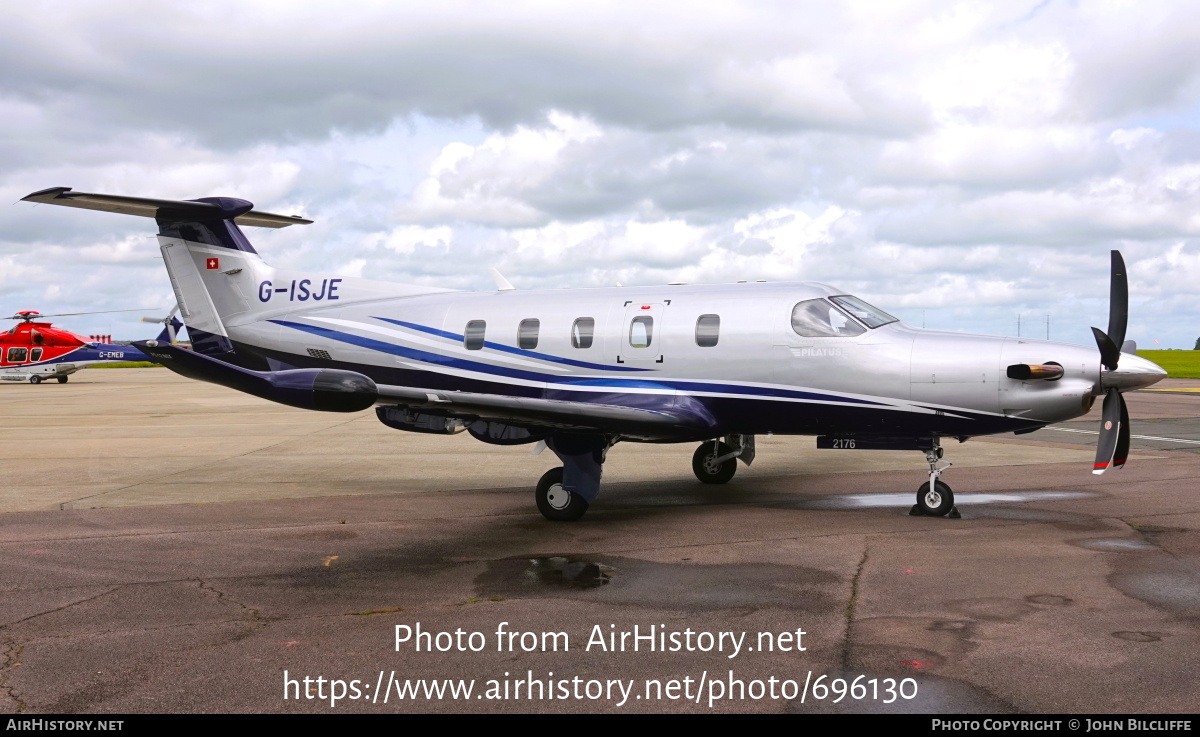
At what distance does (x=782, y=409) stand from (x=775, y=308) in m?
1.27

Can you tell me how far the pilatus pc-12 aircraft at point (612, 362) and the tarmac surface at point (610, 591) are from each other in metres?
1.09

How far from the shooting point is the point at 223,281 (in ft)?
46.8

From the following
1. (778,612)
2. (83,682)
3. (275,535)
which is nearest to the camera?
(83,682)

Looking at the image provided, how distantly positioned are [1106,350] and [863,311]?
2.66m

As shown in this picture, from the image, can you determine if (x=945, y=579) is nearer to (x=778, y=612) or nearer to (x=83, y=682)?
(x=778, y=612)

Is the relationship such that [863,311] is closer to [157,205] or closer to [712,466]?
[712,466]

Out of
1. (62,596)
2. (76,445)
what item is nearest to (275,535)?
(62,596)

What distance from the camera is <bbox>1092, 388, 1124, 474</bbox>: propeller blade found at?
9.69 metres

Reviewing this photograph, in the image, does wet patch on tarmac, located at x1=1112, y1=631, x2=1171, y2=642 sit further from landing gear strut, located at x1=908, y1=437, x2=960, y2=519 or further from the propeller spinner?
landing gear strut, located at x1=908, y1=437, x2=960, y2=519

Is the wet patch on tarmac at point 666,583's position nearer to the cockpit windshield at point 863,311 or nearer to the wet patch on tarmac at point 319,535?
the wet patch on tarmac at point 319,535

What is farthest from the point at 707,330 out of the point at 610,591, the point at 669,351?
the point at 610,591

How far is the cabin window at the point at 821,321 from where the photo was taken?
424 inches

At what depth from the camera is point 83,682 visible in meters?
5.45

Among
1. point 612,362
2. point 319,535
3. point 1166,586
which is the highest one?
point 612,362
